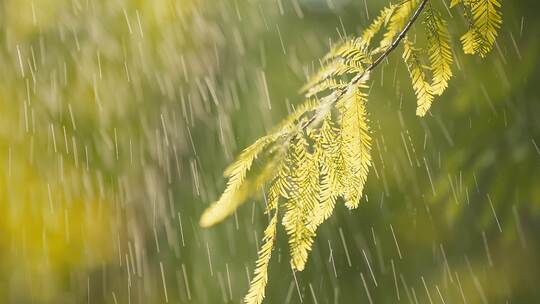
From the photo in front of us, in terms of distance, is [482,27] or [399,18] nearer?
[482,27]

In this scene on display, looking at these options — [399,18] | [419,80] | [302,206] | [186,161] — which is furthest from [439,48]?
[186,161]

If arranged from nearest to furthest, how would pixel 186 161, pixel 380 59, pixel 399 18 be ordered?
1. pixel 380 59
2. pixel 399 18
3. pixel 186 161

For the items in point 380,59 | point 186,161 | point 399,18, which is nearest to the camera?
point 380,59

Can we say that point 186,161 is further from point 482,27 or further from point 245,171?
point 482,27

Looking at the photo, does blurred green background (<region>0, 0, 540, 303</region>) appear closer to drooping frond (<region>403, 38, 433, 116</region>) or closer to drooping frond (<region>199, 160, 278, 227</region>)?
drooping frond (<region>403, 38, 433, 116</region>)

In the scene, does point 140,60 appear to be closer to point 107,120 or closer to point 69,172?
point 107,120

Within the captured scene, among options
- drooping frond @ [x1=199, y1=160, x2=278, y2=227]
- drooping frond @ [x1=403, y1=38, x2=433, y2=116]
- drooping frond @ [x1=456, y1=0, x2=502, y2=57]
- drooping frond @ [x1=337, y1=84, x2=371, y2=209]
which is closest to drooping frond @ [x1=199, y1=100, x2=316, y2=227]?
drooping frond @ [x1=199, y1=160, x2=278, y2=227]
